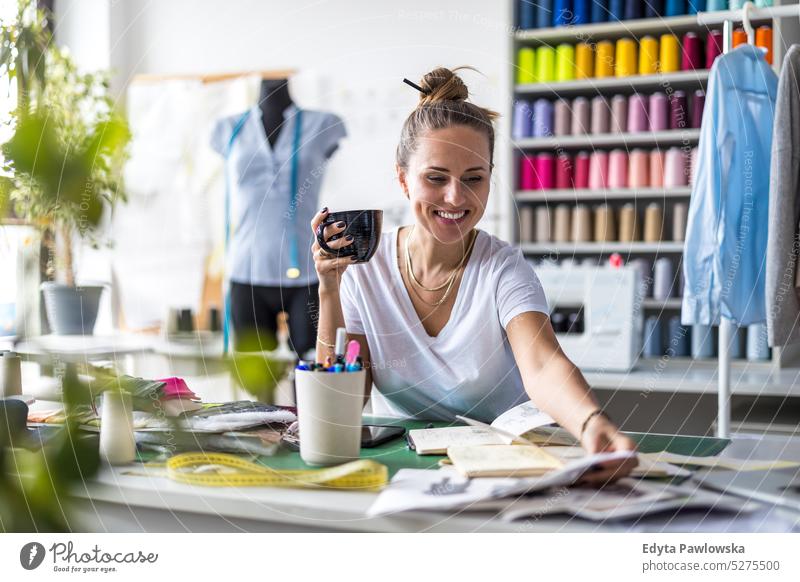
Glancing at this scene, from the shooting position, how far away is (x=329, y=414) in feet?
2.49

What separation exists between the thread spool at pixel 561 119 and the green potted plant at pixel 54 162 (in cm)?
194

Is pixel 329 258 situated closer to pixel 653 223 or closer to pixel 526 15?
pixel 653 223

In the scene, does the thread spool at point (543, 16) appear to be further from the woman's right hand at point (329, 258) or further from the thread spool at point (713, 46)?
the woman's right hand at point (329, 258)

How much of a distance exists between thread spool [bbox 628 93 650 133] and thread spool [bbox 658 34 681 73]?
0.12 metres

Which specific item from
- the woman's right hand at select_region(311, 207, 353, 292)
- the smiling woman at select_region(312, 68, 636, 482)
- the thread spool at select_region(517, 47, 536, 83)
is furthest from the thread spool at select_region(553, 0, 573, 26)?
the woman's right hand at select_region(311, 207, 353, 292)

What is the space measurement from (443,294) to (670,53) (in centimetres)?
162

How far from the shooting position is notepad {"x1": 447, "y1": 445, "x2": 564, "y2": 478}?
70 centimetres

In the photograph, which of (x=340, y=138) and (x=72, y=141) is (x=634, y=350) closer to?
(x=340, y=138)

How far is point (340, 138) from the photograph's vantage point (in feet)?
4.75

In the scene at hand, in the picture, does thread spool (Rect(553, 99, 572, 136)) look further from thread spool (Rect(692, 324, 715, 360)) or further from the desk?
the desk

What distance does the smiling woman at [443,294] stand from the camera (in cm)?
106
